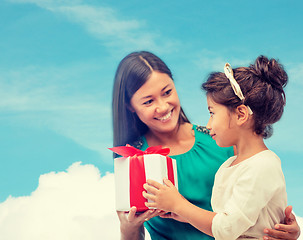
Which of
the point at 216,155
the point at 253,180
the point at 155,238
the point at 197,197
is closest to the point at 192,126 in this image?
the point at 216,155

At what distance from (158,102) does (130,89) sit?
186 millimetres

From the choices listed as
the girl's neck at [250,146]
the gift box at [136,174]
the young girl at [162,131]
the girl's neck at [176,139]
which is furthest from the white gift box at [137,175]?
the girl's neck at [176,139]

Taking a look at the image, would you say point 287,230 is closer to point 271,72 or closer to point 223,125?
point 223,125

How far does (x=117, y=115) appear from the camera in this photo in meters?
2.55

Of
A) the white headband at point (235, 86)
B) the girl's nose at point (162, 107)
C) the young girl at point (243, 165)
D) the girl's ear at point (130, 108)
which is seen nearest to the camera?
the young girl at point (243, 165)

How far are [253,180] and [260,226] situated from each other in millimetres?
215

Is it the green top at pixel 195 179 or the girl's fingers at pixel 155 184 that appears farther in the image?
the green top at pixel 195 179

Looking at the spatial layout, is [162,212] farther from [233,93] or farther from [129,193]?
[233,93]

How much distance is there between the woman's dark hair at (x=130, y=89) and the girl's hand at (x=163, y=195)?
63 centimetres

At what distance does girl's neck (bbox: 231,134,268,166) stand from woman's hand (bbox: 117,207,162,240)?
1.55 ft

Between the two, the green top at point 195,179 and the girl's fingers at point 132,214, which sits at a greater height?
the green top at point 195,179

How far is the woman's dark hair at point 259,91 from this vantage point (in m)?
1.91

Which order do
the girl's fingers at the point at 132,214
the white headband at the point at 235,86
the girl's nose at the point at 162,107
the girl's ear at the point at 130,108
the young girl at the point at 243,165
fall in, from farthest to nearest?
the girl's ear at the point at 130,108 < the girl's nose at the point at 162,107 < the girl's fingers at the point at 132,214 < the white headband at the point at 235,86 < the young girl at the point at 243,165

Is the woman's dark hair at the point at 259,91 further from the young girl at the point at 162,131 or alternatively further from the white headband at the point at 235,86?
the young girl at the point at 162,131
